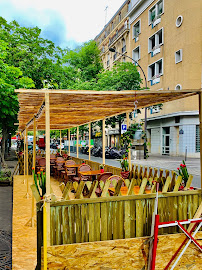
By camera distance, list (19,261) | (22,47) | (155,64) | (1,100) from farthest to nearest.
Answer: (155,64), (22,47), (1,100), (19,261)

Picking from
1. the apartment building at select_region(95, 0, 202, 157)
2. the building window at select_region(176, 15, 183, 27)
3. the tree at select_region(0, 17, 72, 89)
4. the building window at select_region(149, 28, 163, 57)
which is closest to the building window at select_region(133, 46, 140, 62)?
the apartment building at select_region(95, 0, 202, 157)

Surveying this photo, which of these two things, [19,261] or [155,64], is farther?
[155,64]

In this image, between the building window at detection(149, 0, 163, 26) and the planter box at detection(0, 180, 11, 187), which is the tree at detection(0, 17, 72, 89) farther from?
the building window at detection(149, 0, 163, 26)

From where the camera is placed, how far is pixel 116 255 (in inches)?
148

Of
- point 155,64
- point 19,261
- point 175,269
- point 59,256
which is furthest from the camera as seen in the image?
point 155,64

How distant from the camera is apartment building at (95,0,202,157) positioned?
999 inches

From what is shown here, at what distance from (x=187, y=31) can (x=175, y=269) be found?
26.0 metres

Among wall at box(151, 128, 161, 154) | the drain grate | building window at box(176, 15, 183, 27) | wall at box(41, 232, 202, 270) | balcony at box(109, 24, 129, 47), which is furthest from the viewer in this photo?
balcony at box(109, 24, 129, 47)

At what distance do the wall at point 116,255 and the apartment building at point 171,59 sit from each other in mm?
22417

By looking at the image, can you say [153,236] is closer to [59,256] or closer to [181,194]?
[181,194]

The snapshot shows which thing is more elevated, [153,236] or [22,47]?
[22,47]

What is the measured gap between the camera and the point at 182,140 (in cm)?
2620

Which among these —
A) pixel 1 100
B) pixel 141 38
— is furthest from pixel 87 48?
pixel 1 100

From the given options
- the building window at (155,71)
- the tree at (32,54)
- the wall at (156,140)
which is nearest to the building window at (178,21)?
the building window at (155,71)
